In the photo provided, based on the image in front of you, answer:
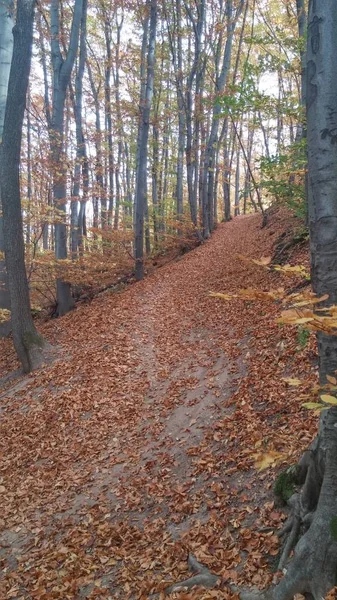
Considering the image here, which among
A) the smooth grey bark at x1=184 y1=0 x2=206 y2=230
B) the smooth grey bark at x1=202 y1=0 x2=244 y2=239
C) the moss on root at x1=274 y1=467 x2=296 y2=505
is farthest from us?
the smooth grey bark at x1=184 y1=0 x2=206 y2=230

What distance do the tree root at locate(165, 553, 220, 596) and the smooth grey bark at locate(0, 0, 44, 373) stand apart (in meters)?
6.60

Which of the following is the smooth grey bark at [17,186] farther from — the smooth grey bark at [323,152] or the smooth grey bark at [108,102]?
the smooth grey bark at [108,102]

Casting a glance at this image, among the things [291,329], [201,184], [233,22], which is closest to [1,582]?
[291,329]

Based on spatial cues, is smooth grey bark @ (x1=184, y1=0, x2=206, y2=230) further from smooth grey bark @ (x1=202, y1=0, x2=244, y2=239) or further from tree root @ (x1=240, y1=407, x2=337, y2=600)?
tree root @ (x1=240, y1=407, x2=337, y2=600)

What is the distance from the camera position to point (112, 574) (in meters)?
3.66

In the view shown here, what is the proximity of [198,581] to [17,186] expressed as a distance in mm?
7894

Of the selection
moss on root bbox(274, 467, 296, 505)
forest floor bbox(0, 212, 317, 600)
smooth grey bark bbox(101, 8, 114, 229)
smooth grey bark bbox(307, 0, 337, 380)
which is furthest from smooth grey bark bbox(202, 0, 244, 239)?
moss on root bbox(274, 467, 296, 505)

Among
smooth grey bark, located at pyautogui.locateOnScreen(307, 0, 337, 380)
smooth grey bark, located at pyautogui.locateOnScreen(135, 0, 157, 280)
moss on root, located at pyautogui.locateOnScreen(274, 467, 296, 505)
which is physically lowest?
moss on root, located at pyautogui.locateOnScreen(274, 467, 296, 505)

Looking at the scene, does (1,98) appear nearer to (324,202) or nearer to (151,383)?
(151,383)

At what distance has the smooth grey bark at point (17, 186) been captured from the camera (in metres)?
7.73

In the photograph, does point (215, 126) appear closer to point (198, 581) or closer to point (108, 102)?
point (108, 102)

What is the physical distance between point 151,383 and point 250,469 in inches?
127

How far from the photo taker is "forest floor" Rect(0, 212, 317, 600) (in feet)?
11.8

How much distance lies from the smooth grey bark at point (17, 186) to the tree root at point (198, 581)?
660cm
